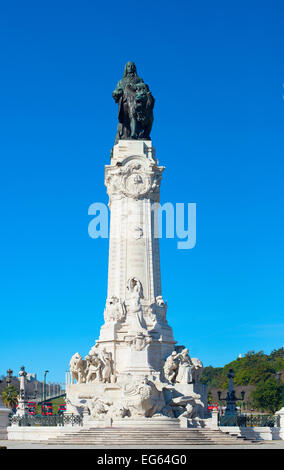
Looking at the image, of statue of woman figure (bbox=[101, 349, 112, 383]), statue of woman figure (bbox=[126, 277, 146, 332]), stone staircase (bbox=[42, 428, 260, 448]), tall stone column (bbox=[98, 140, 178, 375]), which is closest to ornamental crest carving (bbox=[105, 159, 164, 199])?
tall stone column (bbox=[98, 140, 178, 375])

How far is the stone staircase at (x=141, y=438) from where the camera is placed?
35.8 metres

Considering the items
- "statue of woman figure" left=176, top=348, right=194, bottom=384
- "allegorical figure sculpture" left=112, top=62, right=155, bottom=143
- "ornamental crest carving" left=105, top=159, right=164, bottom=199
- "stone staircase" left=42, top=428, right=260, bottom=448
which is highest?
"allegorical figure sculpture" left=112, top=62, right=155, bottom=143

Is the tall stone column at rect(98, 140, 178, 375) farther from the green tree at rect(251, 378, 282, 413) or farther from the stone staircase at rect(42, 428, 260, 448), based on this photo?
the green tree at rect(251, 378, 282, 413)

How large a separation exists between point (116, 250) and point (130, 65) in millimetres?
14886

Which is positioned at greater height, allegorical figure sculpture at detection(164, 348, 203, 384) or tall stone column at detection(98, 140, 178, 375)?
tall stone column at detection(98, 140, 178, 375)

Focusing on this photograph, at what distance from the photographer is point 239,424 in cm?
4553

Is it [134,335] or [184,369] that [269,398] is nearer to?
[184,369]

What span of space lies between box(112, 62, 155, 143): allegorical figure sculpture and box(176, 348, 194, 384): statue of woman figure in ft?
54.1

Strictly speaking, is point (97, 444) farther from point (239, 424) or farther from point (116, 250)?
point (116, 250)

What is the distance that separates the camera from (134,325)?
151 ft

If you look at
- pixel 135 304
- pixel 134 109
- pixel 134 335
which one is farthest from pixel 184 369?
pixel 134 109

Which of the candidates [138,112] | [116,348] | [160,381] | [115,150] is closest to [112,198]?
[115,150]

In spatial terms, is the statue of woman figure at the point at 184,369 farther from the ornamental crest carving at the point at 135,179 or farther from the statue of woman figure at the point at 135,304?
the ornamental crest carving at the point at 135,179

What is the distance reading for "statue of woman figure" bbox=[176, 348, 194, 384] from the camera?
147 feet
